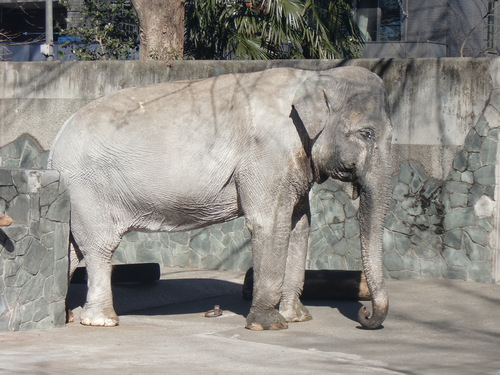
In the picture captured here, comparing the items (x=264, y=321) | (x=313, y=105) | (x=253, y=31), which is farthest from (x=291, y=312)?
(x=253, y=31)

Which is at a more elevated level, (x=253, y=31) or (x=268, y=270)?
(x=253, y=31)

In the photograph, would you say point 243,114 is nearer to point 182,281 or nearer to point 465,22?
point 182,281

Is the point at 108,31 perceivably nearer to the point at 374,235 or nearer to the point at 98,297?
the point at 98,297

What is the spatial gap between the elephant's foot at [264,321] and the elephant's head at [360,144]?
→ 28.6 inches

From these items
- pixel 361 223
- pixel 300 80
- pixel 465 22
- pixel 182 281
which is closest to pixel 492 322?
pixel 361 223

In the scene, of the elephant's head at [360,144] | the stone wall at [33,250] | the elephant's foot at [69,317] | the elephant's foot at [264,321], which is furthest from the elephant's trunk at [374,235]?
the elephant's foot at [69,317]

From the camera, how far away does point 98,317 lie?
28.1ft

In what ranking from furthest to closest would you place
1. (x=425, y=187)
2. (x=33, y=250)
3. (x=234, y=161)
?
(x=425, y=187), (x=234, y=161), (x=33, y=250)

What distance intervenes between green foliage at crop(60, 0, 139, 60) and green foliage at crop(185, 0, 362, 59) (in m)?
1.44

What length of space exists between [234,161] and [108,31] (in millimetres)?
10013

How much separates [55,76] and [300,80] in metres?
5.27

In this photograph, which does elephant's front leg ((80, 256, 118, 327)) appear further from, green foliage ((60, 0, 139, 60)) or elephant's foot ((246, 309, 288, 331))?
green foliage ((60, 0, 139, 60))

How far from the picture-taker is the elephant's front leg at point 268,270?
8.36 meters

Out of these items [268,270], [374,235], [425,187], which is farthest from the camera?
[425,187]
